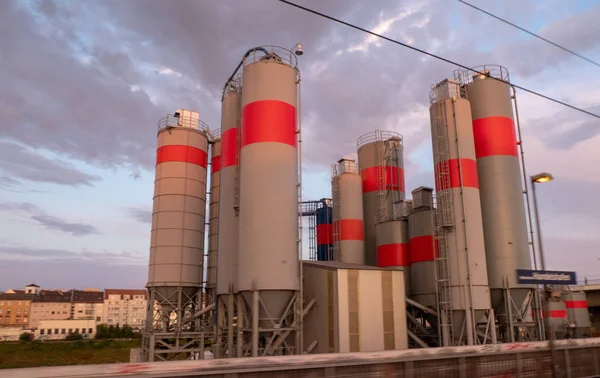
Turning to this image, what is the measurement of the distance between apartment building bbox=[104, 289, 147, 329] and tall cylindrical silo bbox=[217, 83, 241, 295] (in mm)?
117807

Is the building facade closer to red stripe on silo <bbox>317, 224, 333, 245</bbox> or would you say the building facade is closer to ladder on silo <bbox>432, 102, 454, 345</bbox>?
red stripe on silo <bbox>317, 224, 333, 245</bbox>

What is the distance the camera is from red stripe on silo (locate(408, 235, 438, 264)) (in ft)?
86.3

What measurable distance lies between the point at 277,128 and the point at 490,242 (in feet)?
42.8

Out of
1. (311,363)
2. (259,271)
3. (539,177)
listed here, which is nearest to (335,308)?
(259,271)

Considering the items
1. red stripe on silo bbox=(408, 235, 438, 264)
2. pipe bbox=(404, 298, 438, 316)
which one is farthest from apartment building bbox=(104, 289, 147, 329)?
pipe bbox=(404, 298, 438, 316)

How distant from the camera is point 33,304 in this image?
126 meters

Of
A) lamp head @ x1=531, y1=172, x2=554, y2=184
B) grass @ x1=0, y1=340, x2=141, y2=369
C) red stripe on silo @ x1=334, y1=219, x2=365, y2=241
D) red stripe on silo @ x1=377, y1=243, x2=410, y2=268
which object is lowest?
grass @ x1=0, y1=340, x2=141, y2=369

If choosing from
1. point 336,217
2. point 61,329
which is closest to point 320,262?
point 336,217

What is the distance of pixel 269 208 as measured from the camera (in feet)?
66.9

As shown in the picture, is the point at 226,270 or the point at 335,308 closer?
the point at 335,308

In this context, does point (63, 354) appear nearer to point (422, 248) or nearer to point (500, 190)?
point (422, 248)

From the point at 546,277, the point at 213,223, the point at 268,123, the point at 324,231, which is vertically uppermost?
the point at 268,123

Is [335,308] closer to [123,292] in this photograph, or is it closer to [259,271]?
[259,271]

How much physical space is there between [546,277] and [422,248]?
11906 mm
